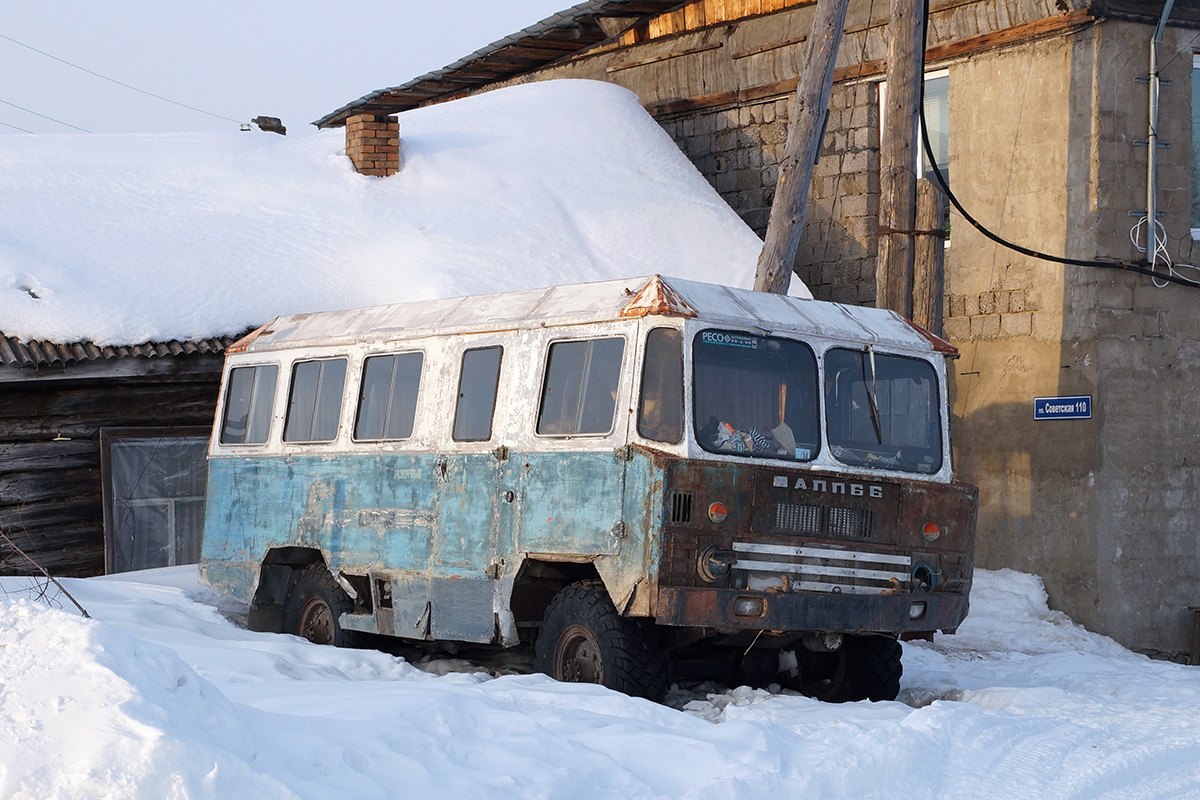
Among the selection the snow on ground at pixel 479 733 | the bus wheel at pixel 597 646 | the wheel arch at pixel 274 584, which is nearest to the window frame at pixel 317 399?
the wheel arch at pixel 274 584

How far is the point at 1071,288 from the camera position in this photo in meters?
13.5

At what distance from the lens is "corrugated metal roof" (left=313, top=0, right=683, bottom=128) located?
60.4ft

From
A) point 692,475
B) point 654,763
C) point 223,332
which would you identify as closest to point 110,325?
point 223,332

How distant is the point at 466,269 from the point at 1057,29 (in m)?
6.25

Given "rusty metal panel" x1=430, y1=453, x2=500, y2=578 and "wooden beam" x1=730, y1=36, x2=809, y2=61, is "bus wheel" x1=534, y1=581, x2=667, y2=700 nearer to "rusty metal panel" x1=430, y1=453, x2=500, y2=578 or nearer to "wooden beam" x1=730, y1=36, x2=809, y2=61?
"rusty metal panel" x1=430, y1=453, x2=500, y2=578

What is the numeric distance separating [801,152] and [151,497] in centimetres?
687

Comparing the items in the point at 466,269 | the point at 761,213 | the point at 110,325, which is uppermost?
the point at 761,213

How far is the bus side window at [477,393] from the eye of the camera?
8.66 m

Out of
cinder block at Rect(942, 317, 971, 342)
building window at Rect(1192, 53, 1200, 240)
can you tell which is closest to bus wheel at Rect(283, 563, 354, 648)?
cinder block at Rect(942, 317, 971, 342)

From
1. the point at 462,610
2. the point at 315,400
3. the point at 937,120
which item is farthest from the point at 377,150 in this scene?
the point at 462,610

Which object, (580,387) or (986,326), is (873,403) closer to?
(580,387)

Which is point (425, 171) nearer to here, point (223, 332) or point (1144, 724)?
point (223, 332)

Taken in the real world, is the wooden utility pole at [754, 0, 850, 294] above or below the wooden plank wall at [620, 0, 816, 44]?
below

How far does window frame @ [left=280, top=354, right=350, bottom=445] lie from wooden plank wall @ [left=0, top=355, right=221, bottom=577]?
10.0 feet
